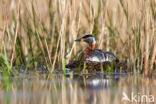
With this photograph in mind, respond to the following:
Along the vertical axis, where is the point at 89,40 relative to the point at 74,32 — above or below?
below

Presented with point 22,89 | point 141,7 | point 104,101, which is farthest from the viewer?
point 141,7

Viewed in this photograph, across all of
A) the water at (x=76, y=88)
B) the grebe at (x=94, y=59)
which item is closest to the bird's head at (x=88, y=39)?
the grebe at (x=94, y=59)

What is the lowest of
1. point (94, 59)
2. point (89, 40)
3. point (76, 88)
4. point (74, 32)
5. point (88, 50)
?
point (76, 88)

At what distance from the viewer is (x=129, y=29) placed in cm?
734

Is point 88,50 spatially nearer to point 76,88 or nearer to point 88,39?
point 88,39

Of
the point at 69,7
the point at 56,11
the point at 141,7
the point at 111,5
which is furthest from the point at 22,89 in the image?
the point at 111,5

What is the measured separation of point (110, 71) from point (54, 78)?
1235mm

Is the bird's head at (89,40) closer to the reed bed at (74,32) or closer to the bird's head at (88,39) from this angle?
the bird's head at (88,39)

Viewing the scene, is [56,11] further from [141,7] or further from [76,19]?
[141,7]

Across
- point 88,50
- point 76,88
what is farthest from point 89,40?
point 76,88

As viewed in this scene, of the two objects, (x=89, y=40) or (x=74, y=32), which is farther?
(x=89, y=40)

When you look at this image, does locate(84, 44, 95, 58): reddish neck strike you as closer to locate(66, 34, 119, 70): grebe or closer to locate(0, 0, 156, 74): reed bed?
locate(66, 34, 119, 70): grebe

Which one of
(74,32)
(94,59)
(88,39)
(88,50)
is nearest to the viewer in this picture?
(74,32)

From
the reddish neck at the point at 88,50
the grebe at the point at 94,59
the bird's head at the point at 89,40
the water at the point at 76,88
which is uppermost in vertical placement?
the bird's head at the point at 89,40
